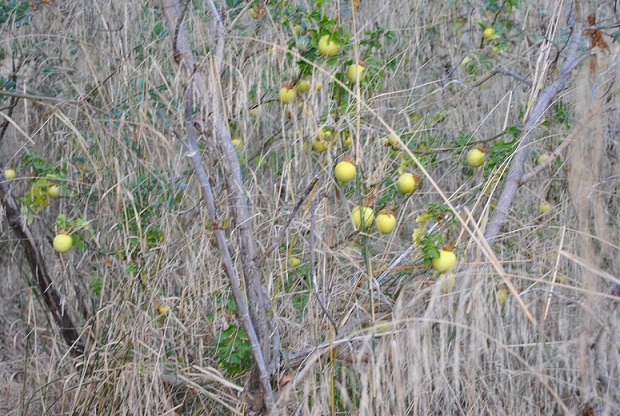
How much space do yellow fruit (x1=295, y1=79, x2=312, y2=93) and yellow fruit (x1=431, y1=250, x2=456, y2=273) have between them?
520 millimetres

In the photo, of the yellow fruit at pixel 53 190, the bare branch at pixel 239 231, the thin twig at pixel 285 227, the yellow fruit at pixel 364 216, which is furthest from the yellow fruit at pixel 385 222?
the yellow fruit at pixel 53 190

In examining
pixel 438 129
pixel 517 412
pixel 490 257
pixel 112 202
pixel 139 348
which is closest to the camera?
pixel 490 257

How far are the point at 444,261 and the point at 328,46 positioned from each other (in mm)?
545

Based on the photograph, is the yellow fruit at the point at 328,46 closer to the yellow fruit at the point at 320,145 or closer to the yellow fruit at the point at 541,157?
the yellow fruit at the point at 320,145

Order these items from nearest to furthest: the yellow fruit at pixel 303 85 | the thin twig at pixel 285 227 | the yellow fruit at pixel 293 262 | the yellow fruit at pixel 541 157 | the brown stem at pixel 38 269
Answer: the thin twig at pixel 285 227 → the yellow fruit at pixel 303 85 → the yellow fruit at pixel 293 262 → the yellow fruit at pixel 541 157 → the brown stem at pixel 38 269

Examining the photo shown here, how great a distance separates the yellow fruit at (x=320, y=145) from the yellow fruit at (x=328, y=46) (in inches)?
8.6

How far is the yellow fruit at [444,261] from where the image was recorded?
1.54 meters

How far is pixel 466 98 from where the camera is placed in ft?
7.78

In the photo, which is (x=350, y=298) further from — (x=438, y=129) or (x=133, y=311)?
(x=438, y=129)

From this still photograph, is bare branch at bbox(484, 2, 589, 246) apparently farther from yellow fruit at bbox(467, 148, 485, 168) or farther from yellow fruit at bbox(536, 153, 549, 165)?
yellow fruit at bbox(536, 153, 549, 165)

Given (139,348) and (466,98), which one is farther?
(466,98)

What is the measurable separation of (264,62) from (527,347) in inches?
38.9

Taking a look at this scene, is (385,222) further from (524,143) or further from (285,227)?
(524,143)

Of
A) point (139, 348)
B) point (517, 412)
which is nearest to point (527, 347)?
point (517, 412)
